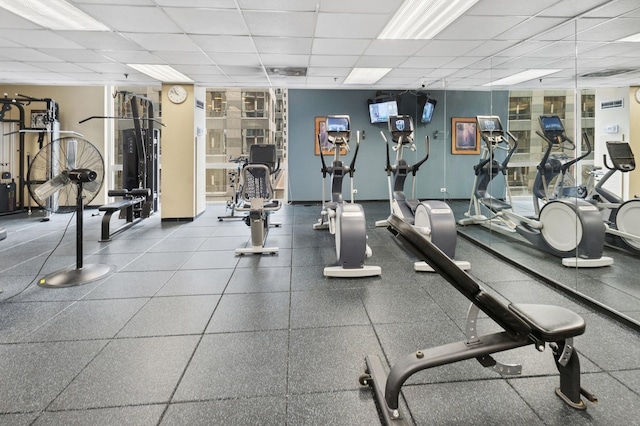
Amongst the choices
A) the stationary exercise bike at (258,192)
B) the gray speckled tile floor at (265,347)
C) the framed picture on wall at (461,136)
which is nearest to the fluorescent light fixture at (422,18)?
the stationary exercise bike at (258,192)

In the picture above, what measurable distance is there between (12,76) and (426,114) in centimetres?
840

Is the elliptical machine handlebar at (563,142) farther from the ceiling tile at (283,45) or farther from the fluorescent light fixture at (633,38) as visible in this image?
the ceiling tile at (283,45)

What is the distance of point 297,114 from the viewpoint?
8.70 meters

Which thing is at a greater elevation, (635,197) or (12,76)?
(12,76)

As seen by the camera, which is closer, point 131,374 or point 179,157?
point 131,374

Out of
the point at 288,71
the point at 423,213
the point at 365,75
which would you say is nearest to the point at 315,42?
the point at 288,71

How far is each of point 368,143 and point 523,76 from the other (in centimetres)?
368

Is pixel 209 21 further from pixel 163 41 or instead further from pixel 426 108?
pixel 426 108

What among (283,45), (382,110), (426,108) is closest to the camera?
(283,45)

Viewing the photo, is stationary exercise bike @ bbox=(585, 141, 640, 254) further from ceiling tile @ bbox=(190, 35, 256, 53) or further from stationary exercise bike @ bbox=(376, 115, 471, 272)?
ceiling tile @ bbox=(190, 35, 256, 53)

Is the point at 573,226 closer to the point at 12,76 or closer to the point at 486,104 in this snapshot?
the point at 486,104

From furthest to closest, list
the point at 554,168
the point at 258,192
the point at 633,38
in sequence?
the point at 554,168 < the point at 258,192 < the point at 633,38

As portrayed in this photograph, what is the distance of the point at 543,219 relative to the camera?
429cm

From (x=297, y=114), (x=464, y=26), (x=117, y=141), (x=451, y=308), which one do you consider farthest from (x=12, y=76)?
(x=451, y=308)
